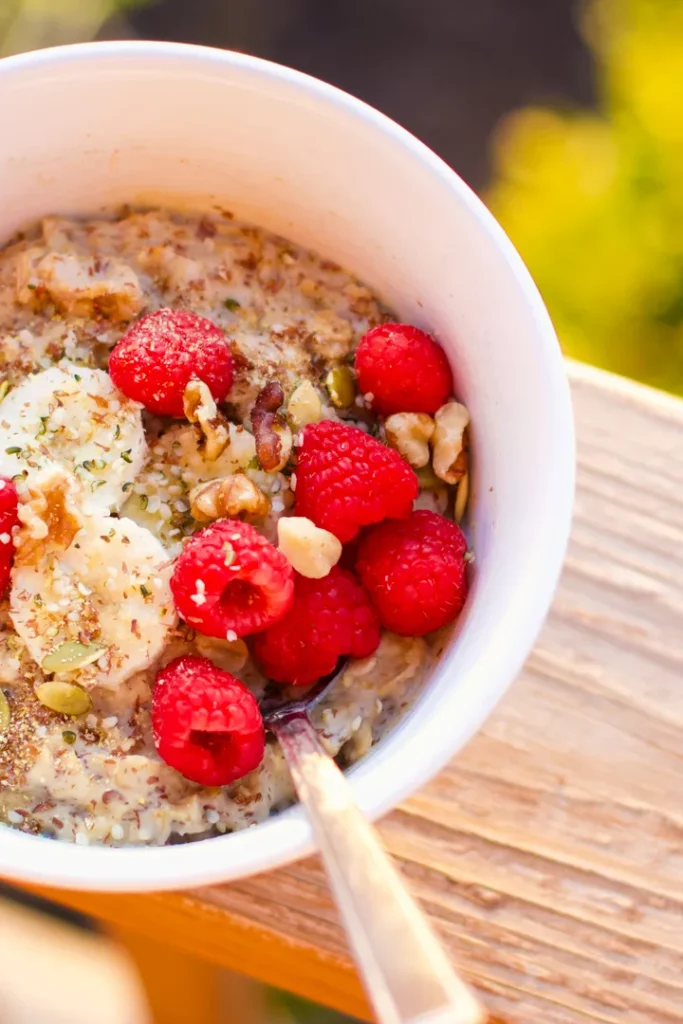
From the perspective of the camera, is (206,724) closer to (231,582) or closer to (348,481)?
(231,582)

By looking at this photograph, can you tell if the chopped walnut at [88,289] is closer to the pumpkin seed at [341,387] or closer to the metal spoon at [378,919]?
the pumpkin seed at [341,387]

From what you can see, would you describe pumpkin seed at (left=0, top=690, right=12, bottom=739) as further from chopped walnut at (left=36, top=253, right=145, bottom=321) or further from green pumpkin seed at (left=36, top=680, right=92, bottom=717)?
chopped walnut at (left=36, top=253, right=145, bottom=321)

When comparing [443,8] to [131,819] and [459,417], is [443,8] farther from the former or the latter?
[131,819]

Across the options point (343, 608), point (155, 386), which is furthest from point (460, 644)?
point (155, 386)

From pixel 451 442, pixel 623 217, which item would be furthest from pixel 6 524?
pixel 623 217

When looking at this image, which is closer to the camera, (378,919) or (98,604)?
(378,919)

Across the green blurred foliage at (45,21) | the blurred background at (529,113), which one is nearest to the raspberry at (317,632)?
the blurred background at (529,113)
